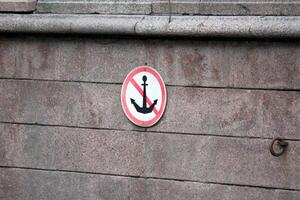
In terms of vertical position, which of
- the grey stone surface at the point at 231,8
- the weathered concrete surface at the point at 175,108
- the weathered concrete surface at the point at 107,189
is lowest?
the weathered concrete surface at the point at 107,189

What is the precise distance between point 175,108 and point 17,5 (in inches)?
85.1

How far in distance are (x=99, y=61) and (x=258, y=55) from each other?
5.75ft

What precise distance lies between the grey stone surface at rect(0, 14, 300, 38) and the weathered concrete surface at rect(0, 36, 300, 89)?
178mm

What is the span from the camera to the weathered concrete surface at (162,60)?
7.05 meters

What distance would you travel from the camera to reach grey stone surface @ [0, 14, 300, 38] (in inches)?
271

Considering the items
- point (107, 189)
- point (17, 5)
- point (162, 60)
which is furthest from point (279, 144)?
point (17, 5)

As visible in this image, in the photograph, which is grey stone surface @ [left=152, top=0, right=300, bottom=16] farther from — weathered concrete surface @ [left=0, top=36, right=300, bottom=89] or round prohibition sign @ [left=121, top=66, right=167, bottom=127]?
round prohibition sign @ [left=121, top=66, right=167, bottom=127]

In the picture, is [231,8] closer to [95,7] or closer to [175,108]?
[175,108]

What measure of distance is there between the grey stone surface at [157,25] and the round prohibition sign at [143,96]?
0.46 metres

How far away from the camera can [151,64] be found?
7.52 metres

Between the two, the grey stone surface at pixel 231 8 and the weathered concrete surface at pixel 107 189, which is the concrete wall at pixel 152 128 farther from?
the grey stone surface at pixel 231 8

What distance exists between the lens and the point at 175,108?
24.6 ft

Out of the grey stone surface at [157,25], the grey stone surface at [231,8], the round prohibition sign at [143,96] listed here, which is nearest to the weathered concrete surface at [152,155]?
the round prohibition sign at [143,96]

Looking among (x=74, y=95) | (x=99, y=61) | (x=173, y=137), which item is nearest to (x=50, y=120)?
(x=74, y=95)
